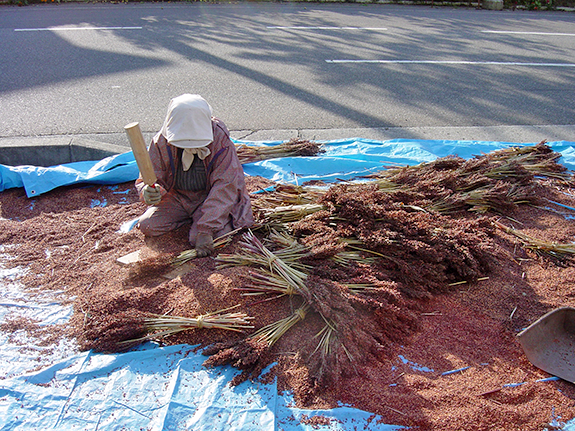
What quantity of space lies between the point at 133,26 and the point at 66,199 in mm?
6292

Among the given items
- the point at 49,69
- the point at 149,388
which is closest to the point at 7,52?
the point at 49,69

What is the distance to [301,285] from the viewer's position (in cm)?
255

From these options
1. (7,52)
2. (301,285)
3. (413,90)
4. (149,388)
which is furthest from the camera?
(7,52)

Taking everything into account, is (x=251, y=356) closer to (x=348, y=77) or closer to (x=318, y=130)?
(x=318, y=130)

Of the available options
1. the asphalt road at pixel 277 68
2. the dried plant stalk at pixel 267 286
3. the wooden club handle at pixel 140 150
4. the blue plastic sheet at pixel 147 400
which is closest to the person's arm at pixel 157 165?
the wooden club handle at pixel 140 150

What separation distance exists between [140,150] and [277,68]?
15.1 feet

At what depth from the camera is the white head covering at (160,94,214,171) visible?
276cm

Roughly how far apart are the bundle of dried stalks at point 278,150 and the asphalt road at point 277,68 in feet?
2.24

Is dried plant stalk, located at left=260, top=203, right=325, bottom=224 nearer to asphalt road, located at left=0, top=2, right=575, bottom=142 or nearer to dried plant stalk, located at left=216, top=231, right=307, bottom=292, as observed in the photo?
dried plant stalk, located at left=216, top=231, right=307, bottom=292

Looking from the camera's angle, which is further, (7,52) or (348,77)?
(7,52)

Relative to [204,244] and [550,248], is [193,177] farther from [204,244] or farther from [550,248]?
[550,248]

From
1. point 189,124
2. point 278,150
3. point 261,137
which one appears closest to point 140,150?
point 189,124

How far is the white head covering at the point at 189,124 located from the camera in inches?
109

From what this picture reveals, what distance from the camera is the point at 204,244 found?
Result: 3.02 m
